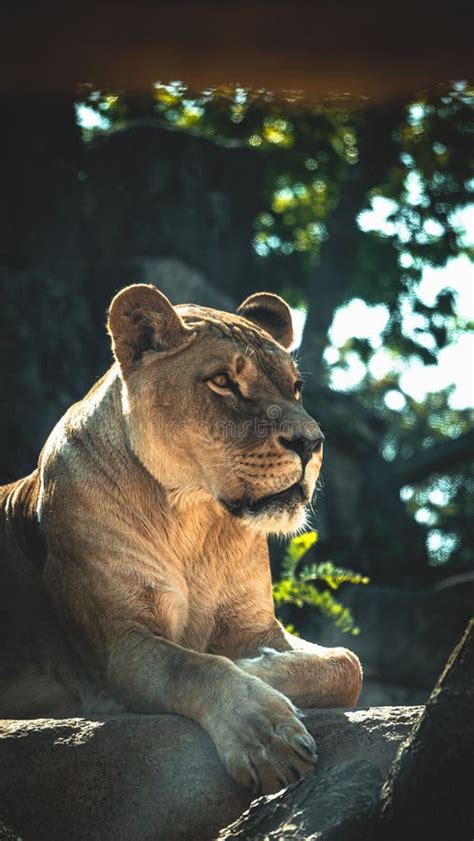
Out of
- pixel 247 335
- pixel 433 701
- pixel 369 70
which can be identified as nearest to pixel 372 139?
pixel 247 335

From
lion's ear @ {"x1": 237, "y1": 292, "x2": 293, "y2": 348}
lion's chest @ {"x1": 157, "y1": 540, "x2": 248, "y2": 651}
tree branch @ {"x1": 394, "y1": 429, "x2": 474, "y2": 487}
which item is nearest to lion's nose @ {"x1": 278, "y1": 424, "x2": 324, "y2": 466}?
lion's chest @ {"x1": 157, "y1": 540, "x2": 248, "y2": 651}

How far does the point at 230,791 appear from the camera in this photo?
2752mm

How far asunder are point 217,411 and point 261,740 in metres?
1.20

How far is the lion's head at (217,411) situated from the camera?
3.44 m

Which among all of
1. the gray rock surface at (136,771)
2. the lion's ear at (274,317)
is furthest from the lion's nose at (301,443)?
the lion's ear at (274,317)

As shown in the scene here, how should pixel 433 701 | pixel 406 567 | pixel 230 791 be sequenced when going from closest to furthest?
pixel 433 701
pixel 230 791
pixel 406 567

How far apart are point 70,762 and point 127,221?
7038 millimetres

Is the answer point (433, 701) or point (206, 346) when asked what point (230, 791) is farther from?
point (206, 346)

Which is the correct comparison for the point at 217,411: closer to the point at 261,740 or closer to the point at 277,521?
the point at 277,521

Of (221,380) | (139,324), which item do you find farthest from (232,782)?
(139,324)

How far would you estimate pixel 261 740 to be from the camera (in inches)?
109

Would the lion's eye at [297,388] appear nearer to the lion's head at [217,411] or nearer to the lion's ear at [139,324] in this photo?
the lion's head at [217,411]

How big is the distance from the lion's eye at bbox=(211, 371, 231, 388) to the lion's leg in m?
0.91

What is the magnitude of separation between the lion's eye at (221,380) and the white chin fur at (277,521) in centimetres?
47
